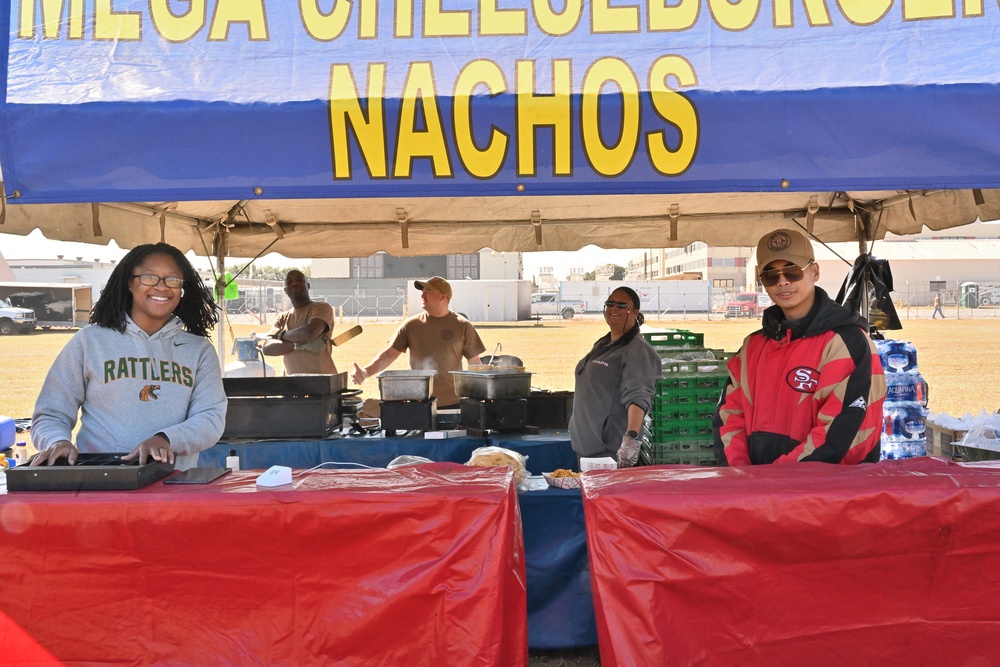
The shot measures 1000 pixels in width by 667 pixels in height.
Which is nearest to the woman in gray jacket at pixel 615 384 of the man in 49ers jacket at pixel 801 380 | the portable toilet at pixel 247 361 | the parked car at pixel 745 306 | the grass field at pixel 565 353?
the man in 49ers jacket at pixel 801 380

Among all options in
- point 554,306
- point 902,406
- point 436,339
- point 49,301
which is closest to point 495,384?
point 436,339

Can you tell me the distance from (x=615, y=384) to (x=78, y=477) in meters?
3.02

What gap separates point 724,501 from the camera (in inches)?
88.7

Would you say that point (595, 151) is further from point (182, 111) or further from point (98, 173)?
point (98, 173)

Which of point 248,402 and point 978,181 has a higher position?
point 978,181

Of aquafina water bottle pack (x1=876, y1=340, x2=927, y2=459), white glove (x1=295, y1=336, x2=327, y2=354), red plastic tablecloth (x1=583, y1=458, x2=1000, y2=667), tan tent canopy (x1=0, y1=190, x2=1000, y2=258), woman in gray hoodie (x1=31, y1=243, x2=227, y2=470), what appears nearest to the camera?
red plastic tablecloth (x1=583, y1=458, x2=1000, y2=667)

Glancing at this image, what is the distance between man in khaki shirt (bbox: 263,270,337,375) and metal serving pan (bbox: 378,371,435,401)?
1.30 metres

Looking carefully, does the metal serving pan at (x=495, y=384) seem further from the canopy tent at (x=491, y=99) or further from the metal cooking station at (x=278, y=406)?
the canopy tent at (x=491, y=99)

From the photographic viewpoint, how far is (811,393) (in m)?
2.80

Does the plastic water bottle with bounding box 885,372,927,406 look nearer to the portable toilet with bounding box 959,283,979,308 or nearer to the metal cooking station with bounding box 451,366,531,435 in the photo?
the metal cooking station with bounding box 451,366,531,435

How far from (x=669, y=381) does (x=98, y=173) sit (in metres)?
3.63

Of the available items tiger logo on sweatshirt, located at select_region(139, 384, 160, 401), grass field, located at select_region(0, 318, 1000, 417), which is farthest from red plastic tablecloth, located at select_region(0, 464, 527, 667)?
grass field, located at select_region(0, 318, 1000, 417)

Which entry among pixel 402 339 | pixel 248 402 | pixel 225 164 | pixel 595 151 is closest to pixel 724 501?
pixel 595 151

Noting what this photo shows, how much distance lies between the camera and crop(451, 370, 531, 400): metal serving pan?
5.38 m
